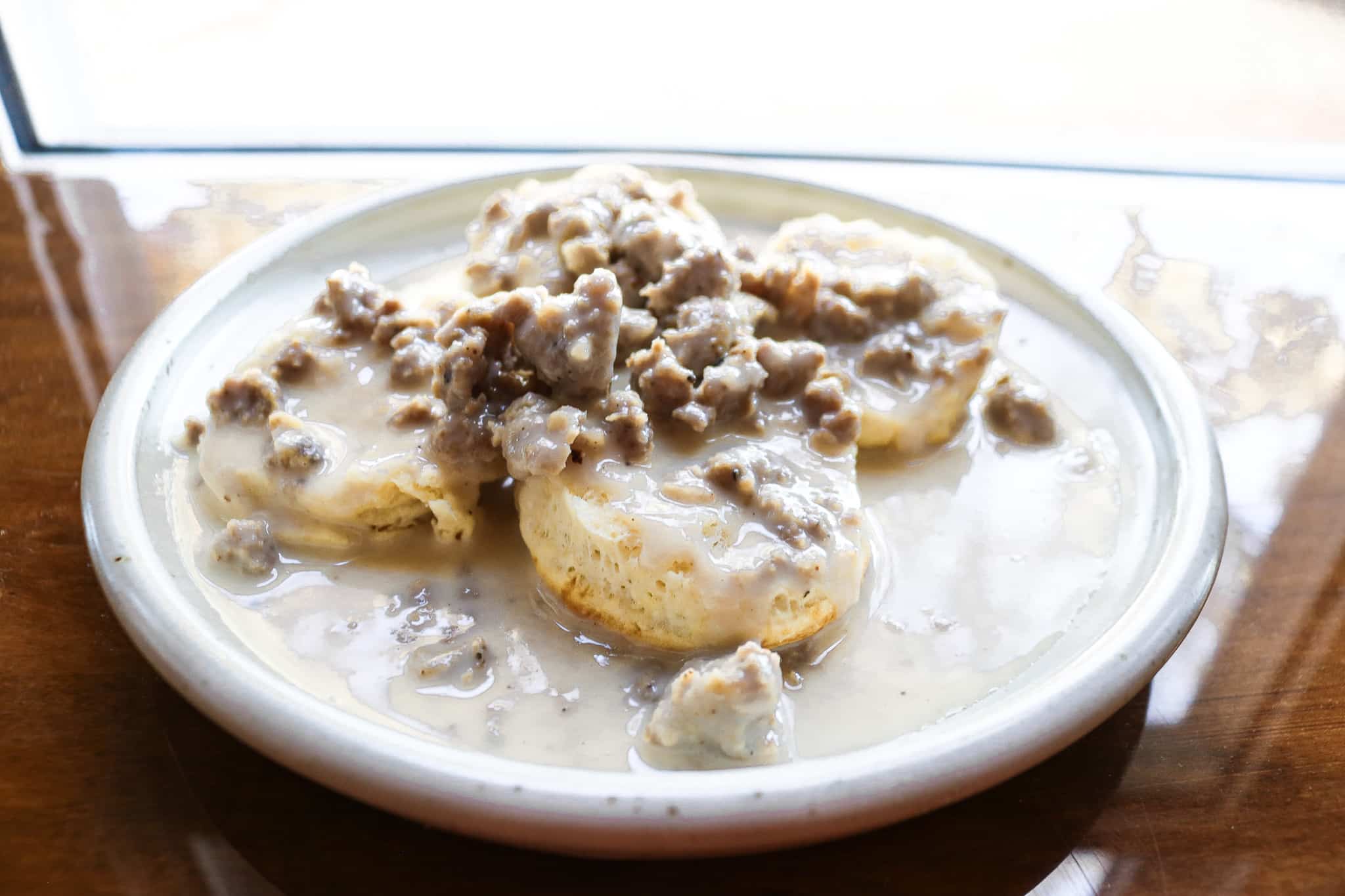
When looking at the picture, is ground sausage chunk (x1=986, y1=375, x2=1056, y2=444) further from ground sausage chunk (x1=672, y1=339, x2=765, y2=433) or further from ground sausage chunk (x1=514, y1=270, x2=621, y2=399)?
ground sausage chunk (x1=514, y1=270, x2=621, y2=399)

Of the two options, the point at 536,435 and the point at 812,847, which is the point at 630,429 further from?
the point at 812,847

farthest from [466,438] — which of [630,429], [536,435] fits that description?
[630,429]

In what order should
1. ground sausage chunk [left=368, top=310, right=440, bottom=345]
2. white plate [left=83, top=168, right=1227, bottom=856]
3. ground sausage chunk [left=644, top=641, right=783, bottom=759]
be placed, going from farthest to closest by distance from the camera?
ground sausage chunk [left=368, top=310, right=440, bottom=345] → ground sausage chunk [left=644, top=641, right=783, bottom=759] → white plate [left=83, top=168, right=1227, bottom=856]

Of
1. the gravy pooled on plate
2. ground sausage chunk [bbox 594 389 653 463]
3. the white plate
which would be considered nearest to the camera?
the white plate

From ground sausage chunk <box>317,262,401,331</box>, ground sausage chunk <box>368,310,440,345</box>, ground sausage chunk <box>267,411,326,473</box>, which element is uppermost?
ground sausage chunk <box>317,262,401,331</box>

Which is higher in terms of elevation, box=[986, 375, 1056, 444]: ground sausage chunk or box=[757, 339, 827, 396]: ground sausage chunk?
box=[757, 339, 827, 396]: ground sausage chunk

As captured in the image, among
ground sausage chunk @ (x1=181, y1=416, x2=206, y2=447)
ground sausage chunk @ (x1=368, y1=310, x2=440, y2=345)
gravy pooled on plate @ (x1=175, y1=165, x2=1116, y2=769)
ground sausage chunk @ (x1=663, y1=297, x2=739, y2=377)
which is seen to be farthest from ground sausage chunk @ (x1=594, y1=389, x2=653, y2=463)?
ground sausage chunk @ (x1=181, y1=416, x2=206, y2=447)

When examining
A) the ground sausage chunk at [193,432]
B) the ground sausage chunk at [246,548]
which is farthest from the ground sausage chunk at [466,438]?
the ground sausage chunk at [193,432]
